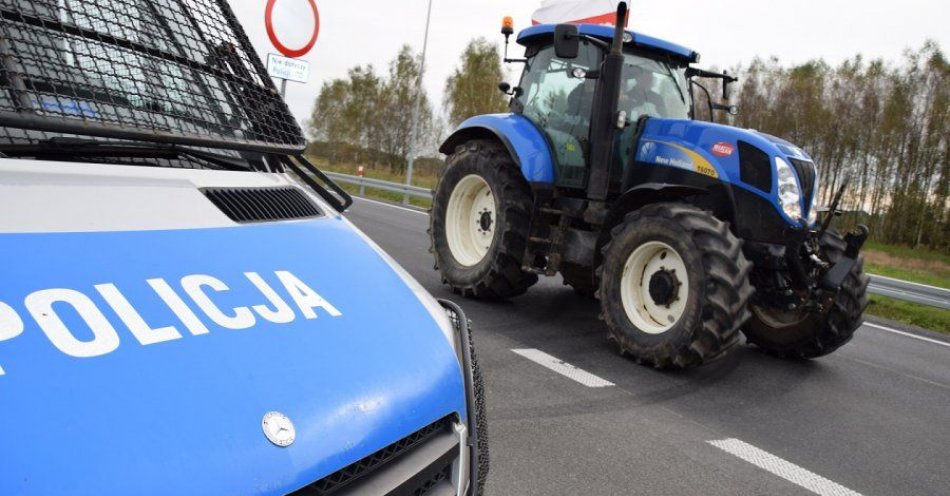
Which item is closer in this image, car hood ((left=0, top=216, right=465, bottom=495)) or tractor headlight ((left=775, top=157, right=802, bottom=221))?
car hood ((left=0, top=216, right=465, bottom=495))

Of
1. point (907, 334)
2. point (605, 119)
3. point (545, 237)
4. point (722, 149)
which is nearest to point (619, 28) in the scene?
point (605, 119)

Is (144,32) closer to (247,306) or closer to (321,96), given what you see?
(247,306)

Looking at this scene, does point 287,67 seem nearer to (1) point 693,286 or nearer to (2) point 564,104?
(2) point 564,104

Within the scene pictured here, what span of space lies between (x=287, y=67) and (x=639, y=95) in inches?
141

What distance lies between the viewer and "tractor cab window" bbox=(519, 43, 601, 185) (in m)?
5.74

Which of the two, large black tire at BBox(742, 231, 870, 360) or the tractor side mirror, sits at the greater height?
A: the tractor side mirror

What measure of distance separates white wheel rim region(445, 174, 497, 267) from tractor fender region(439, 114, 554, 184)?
52 centimetres

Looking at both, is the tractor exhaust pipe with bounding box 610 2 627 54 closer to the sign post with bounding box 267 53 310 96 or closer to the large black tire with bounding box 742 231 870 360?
the large black tire with bounding box 742 231 870 360

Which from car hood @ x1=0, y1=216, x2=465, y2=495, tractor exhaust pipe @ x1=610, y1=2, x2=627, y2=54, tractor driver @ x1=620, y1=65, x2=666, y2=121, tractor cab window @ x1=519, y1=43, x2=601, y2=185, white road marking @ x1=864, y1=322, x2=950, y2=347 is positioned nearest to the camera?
car hood @ x1=0, y1=216, x2=465, y2=495

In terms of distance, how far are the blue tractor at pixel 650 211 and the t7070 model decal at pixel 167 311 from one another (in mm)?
3245

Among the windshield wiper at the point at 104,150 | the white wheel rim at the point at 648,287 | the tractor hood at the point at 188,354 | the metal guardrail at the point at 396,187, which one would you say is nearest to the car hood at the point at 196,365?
the tractor hood at the point at 188,354

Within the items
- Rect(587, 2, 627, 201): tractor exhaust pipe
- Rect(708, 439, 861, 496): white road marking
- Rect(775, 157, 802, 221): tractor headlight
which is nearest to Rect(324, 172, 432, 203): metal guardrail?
Rect(587, 2, 627, 201): tractor exhaust pipe

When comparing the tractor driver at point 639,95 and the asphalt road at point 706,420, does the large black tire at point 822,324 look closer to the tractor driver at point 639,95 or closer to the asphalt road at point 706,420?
the asphalt road at point 706,420

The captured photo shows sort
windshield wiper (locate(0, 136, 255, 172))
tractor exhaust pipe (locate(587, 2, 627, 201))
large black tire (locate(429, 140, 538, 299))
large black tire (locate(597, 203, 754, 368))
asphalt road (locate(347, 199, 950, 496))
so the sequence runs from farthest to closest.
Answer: large black tire (locate(429, 140, 538, 299))
tractor exhaust pipe (locate(587, 2, 627, 201))
large black tire (locate(597, 203, 754, 368))
asphalt road (locate(347, 199, 950, 496))
windshield wiper (locate(0, 136, 255, 172))
